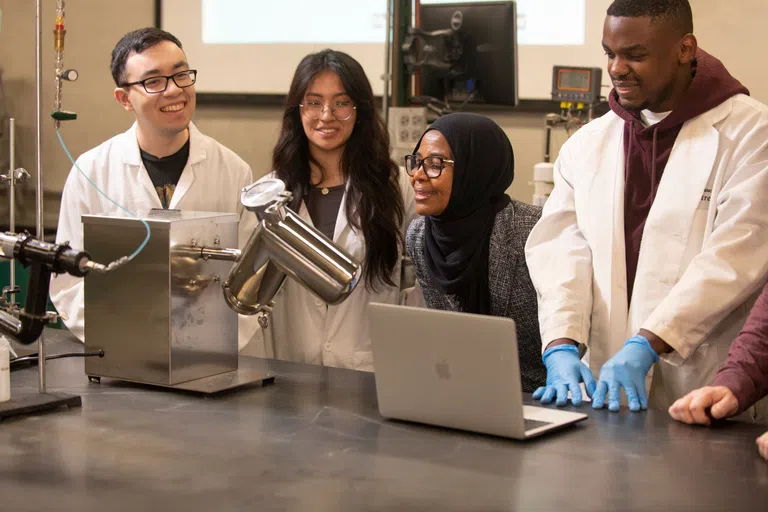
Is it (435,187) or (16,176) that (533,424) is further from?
(16,176)

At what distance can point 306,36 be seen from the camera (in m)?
5.19

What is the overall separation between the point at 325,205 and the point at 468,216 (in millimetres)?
403

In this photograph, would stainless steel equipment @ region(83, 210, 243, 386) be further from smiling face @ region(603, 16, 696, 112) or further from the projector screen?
the projector screen

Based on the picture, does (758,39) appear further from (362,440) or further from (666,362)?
(362,440)

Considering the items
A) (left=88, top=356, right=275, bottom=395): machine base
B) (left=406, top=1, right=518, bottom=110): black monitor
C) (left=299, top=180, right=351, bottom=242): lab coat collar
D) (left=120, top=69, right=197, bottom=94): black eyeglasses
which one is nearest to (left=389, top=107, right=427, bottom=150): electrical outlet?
(left=406, top=1, right=518, bottom=110): black monitor

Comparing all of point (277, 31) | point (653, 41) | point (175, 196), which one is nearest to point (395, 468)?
point (653, 41)

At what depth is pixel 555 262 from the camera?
2.04m

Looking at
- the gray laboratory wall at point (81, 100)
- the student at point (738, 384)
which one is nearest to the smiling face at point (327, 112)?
the student at point (738, 384)

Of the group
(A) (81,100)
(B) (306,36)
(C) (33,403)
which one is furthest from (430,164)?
(A) (81,100)

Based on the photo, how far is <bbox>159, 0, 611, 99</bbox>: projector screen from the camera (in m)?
4.73

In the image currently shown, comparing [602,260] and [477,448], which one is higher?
[602,260]

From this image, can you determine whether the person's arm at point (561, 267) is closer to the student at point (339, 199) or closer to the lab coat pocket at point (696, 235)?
the lab coat pocket at point (696, 235)

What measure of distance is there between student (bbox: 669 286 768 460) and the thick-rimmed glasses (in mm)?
1191

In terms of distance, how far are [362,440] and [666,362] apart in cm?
82
